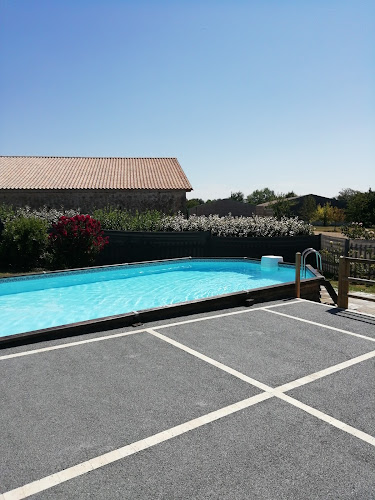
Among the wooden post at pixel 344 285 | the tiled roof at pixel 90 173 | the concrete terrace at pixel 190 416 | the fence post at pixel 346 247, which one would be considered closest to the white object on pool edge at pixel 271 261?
the fence post at pixel 346 247

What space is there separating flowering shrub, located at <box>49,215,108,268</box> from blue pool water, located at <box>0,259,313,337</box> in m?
1.81

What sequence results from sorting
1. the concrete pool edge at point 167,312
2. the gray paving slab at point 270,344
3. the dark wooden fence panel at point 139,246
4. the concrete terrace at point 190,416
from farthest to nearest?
1. the dark wooden fence panel at point 139,246
2. the concrete pool edge at point 167,312
3. the gray paving slab at point 270,344
4. the concrete terrace at point 190,416

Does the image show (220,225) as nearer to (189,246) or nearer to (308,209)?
(189,246)

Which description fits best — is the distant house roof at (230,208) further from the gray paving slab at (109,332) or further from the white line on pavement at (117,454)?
the white line on pavement at (117,454)

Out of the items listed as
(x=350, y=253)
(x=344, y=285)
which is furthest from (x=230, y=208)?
(x=344, y=285)

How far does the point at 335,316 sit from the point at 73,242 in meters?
12.3

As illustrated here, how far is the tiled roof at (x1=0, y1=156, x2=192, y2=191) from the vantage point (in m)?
28.9

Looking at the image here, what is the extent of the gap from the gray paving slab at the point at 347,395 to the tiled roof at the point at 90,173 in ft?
83.2

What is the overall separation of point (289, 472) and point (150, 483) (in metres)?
1.25

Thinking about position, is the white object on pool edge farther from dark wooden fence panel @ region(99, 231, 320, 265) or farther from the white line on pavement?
the white line on pavement

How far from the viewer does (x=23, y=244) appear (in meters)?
16.8

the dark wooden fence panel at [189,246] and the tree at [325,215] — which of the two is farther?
the tree at [325,215]

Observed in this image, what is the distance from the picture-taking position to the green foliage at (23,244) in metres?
16.9

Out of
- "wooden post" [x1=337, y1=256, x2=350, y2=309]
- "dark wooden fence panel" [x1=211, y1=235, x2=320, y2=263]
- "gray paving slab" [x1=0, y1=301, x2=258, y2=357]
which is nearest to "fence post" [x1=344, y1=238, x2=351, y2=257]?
"dark wooden fence panel" [x1=211, y1=235, x2=320, y2=263]
